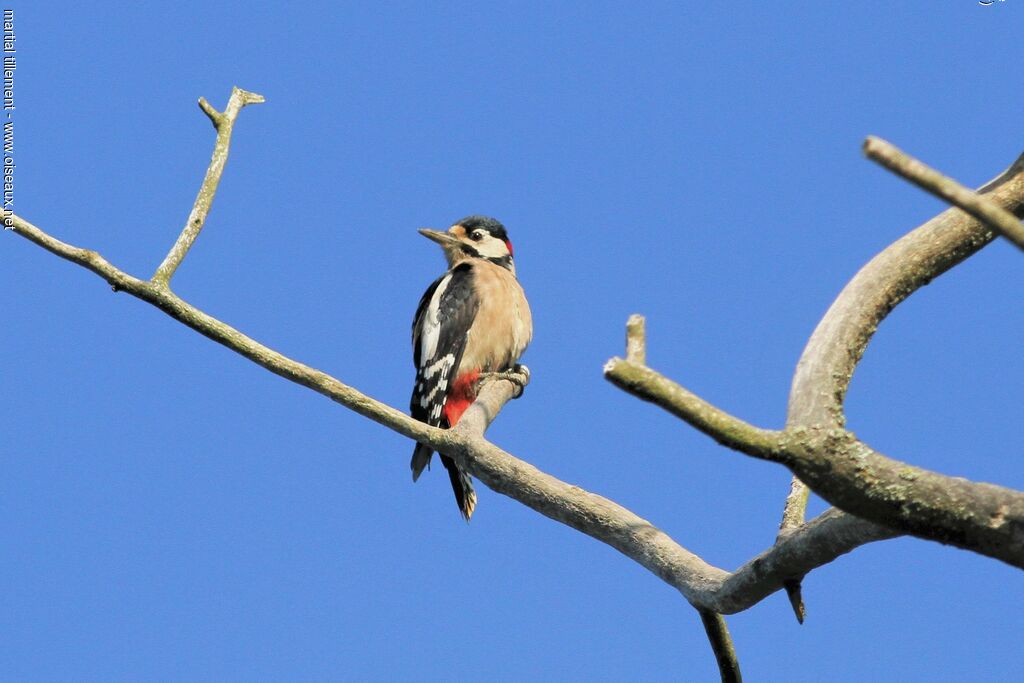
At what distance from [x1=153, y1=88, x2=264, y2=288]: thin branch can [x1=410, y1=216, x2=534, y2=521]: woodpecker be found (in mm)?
2499

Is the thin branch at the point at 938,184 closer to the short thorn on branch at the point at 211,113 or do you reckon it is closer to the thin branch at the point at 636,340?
the thin branch at the point at 636,340

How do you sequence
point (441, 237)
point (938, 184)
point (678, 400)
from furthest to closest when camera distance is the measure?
point (441, 237)
point (678, 400)
point (938, 184)

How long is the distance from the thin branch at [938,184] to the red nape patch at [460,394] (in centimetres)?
482

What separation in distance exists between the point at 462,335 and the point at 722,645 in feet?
11.8

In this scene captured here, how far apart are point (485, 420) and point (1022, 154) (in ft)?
6.85

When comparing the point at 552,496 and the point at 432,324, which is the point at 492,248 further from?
the point at 552,496

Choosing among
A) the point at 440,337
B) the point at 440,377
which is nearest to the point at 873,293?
the point at 440,377

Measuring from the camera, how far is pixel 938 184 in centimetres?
184

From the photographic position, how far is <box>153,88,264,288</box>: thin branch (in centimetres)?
376

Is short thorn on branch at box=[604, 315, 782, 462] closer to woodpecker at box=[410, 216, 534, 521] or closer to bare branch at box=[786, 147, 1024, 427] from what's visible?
bare branch at box=[786, 147, 1024, 427]

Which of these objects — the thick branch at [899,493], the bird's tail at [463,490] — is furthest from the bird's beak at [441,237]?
the thick branch at [899,493]

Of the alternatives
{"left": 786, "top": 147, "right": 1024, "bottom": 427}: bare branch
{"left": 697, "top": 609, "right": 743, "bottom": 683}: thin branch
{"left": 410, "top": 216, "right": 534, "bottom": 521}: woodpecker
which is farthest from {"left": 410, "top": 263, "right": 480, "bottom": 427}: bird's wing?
{"left": 786, "top": 147, "right": 1024, "bottom": 427}: bare branch

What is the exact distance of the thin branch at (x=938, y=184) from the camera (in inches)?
71.5

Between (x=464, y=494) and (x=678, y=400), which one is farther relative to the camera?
(x=464, y=494)
